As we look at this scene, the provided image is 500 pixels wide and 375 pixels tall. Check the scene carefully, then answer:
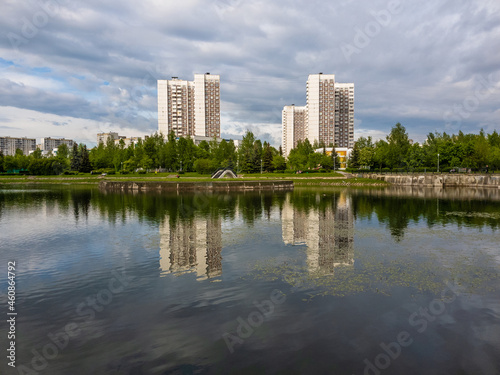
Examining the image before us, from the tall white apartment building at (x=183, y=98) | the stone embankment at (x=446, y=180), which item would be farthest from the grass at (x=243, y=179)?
the tall white apartment building at (x=183, y=98)

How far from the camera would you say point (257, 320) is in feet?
41.3

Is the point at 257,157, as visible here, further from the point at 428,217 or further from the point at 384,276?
the point at 384,276

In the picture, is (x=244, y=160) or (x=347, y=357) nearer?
(x=347, y=357)

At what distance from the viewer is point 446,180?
3944 inches

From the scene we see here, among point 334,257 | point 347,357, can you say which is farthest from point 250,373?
point 334,257

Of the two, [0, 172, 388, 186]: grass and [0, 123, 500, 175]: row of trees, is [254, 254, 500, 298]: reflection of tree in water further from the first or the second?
[0, 123, 500, 175]: row of trees

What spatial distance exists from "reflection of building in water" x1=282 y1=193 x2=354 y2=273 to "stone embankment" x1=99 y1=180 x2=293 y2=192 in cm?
3837

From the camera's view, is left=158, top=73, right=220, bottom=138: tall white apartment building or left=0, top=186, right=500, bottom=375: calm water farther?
left=158, top=73, right=220, bottom=138: tall white apartment building

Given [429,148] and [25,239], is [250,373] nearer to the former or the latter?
[25,239]

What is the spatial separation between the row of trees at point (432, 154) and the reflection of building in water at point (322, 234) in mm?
83687

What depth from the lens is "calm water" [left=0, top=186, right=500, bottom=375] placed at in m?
10.2

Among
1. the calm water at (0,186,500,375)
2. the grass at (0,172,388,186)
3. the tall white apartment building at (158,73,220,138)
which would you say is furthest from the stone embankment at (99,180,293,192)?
→ the tall white apartment building at (158,73,220,138)

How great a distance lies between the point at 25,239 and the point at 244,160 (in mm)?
104941

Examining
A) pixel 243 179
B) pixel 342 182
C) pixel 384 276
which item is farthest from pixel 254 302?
pixel 342 182
